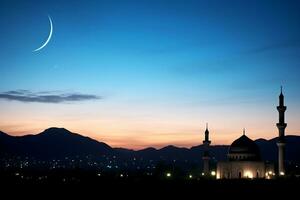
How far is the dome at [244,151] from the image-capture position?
94938mm

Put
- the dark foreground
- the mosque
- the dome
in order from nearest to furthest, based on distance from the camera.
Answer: the dark foreground, the mosque, the dome

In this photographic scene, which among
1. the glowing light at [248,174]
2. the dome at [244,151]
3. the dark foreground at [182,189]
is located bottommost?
the dark foreground at [182,189]

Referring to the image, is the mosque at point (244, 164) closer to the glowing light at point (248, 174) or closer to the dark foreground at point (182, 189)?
the glowing light at point (248, 174)

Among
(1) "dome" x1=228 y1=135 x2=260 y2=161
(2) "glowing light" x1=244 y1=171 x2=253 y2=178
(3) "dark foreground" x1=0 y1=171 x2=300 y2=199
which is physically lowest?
(3) "dark foreground" x1=0 y1=171 x2=300 y2=199

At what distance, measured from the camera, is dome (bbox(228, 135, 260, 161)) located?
311ft

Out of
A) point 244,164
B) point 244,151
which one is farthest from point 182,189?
point 244,151

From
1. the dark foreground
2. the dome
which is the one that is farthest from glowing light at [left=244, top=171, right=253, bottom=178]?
the dark foreground

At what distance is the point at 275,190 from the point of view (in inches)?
2702

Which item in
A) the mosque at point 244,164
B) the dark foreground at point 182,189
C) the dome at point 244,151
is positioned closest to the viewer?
the dark foreground at point 182,189

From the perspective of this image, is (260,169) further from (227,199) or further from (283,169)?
(227,199)

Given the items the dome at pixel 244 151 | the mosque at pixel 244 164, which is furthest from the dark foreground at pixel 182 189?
the dome at pixel 244 151

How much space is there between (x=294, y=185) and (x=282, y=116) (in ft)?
62.2

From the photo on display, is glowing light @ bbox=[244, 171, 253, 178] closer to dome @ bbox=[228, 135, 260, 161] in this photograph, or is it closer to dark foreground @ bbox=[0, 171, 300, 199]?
dome @ bbox=[228, 135, 260, 161]

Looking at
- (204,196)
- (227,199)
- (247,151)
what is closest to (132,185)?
(204,196)
